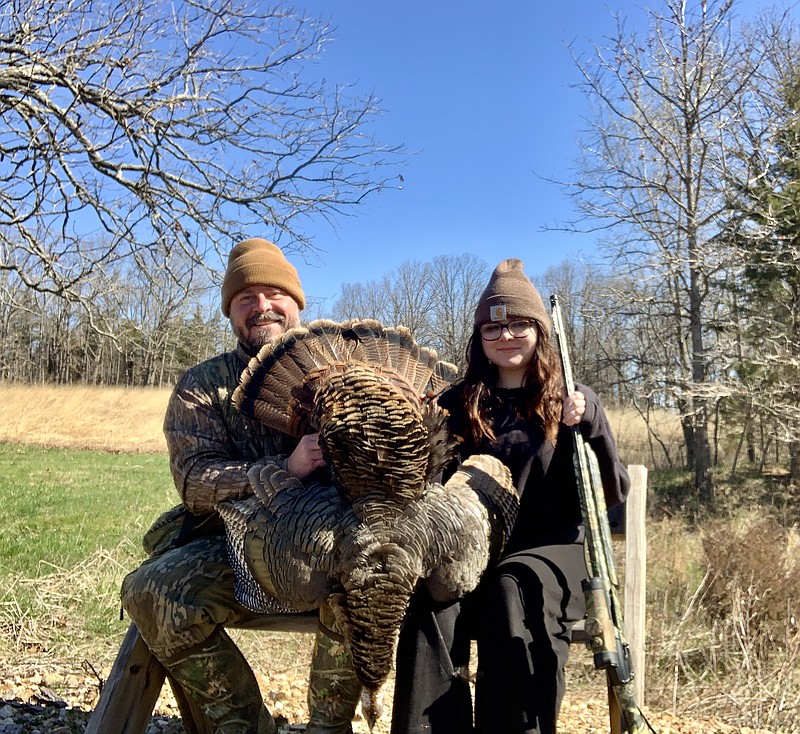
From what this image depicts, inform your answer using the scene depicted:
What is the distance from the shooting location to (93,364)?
39594mm

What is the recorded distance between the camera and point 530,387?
2.96 meters

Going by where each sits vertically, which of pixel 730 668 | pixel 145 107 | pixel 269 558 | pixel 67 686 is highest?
pixel 145 107

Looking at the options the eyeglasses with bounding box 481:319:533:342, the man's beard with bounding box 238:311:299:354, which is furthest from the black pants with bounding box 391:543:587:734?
the man's beard with bounding box 238:311:299:354

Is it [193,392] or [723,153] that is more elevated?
[723,153]

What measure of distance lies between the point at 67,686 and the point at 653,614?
4.39m

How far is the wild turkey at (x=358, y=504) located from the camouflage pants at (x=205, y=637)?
0.64ft

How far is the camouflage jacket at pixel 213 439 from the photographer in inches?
→ 101

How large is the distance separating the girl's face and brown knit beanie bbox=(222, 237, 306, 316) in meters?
0.95

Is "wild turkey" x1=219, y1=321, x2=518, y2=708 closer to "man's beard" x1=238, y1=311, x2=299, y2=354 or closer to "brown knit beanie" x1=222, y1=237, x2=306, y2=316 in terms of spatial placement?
"man's beard" x1=238, y1=311, x2=299, y2=354

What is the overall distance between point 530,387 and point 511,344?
223 mm

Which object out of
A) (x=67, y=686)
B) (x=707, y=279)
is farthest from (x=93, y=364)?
(x=67, y=686)

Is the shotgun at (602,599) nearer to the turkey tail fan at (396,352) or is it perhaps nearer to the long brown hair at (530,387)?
the long brown hair at (530,387)

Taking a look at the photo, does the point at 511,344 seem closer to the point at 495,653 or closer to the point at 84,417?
the point at 495,653

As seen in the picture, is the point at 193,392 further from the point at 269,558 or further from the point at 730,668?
the point at 730,668
